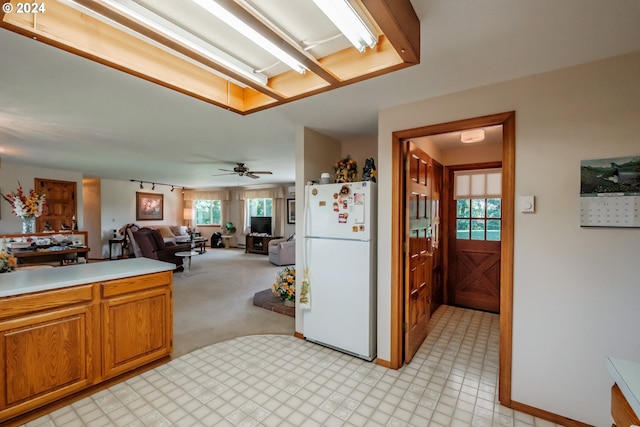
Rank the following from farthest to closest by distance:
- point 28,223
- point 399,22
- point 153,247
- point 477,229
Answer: point 153,247, point 28,223, point 477,229, point 399,22

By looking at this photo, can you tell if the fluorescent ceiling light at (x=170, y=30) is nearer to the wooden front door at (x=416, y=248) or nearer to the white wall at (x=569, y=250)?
the wooden front door at (x=416, y=248)

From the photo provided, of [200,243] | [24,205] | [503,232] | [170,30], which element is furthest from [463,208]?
[200,243]

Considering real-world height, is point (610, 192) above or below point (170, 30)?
below

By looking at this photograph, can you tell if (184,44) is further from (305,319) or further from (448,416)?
(448,416)

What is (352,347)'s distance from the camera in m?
2.50

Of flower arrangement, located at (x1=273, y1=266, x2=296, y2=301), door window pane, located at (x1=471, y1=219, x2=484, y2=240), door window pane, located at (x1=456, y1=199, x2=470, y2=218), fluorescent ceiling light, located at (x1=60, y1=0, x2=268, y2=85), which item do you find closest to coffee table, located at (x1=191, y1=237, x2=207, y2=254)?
flower arrangement, located at (x1=273, y1=266, x2=296, y2=301)

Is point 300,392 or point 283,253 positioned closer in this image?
point 300,392

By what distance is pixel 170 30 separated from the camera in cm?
136

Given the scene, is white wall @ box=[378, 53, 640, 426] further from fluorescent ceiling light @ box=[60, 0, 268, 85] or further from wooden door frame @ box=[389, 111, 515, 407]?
fluorescent ceiling light @ box=[60, 0, 268, 85]

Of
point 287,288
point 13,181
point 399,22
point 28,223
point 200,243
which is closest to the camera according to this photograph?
point 399,22

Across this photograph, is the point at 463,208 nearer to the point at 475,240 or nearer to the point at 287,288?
the point at 475,240

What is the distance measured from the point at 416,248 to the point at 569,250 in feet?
3.70

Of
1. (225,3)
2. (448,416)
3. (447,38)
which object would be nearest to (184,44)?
(225,3)

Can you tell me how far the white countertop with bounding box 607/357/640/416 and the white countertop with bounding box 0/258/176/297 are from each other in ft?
8.96
